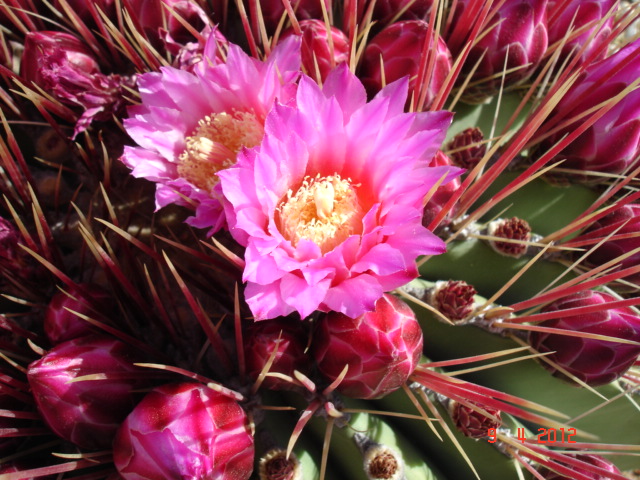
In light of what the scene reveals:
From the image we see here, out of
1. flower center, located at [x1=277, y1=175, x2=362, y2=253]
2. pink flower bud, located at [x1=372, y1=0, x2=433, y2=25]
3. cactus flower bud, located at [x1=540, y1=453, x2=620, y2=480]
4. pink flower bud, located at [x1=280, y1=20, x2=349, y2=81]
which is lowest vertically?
cactus flower bud, located at [x1=540, y1=453, x2=620, y2=480]

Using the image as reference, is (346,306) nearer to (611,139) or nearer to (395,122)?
(395,122)

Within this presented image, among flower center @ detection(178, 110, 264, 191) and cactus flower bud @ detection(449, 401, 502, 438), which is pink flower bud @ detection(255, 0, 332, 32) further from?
cactus flower bud @ detection(449, 401, 502, 438)

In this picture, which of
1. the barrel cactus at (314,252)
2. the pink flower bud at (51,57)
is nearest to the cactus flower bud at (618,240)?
the barrel cactus at (314,252)

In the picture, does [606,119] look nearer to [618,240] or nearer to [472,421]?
[618,240]

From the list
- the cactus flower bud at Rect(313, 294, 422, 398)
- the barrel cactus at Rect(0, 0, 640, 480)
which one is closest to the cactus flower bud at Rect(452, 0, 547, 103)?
the barrel cactus at Rect(0, 0, 640, 480)

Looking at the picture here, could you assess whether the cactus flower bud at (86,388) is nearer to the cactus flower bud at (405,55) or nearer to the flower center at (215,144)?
the flower center at (215,144)

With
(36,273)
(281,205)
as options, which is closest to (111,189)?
(36,273)
